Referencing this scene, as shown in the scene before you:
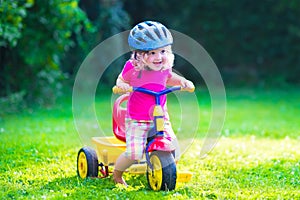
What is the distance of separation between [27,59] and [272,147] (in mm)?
4779

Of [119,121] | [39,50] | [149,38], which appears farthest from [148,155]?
[39,50]

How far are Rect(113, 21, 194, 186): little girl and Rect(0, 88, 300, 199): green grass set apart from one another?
1.12ft

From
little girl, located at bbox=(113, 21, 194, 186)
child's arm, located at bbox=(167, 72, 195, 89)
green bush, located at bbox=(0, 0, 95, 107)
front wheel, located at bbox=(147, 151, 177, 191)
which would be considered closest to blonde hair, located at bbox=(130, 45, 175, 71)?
little girl, located at bbox=(113, 21, 194, 186)

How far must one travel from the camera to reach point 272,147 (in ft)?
21.4

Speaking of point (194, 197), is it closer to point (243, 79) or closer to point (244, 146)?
point (244, 146)

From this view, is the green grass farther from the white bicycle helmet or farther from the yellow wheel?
the white bicycle helmet

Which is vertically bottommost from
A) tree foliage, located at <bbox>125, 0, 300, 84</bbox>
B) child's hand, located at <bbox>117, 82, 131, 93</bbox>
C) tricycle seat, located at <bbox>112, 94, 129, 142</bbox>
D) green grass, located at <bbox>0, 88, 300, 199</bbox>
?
green grass, located at <bbox>0, 88, 300, 199</bbox>

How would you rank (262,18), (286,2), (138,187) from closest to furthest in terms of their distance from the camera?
(138,187), (286,2), (262,18)

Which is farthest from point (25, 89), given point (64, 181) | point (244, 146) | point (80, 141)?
point (64, 181)

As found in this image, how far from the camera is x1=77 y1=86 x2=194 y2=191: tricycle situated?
432 cm

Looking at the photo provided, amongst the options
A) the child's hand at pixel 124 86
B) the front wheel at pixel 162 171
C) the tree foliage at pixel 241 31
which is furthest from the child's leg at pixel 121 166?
the tree foliage at pixel 241 31

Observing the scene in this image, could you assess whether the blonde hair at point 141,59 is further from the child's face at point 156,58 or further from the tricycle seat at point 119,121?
the tricycle seat at point 119,121

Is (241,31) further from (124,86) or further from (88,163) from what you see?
(124,86)

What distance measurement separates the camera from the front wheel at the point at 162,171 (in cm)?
427
